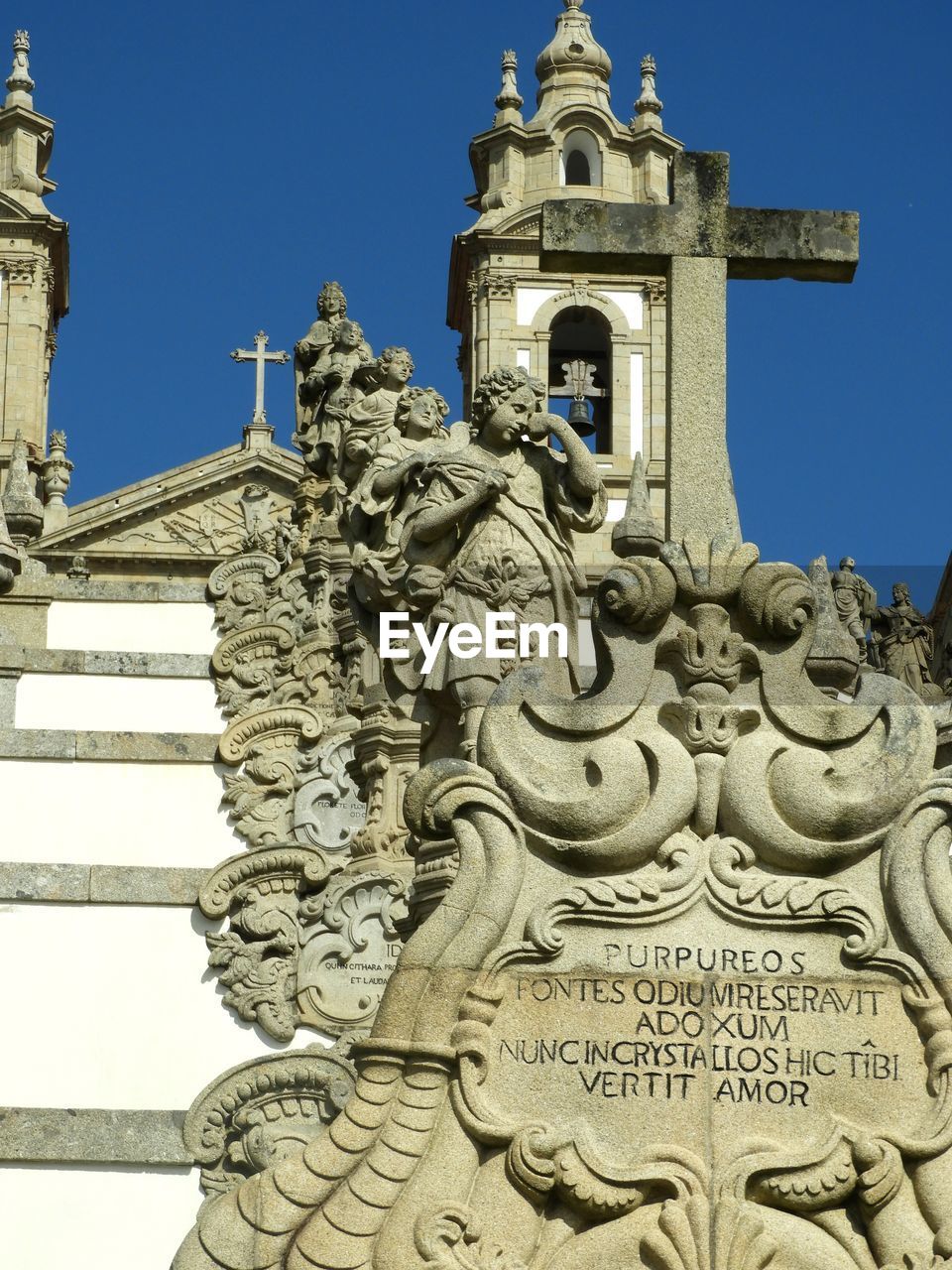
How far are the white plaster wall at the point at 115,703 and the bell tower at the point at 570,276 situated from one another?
28.5 metres

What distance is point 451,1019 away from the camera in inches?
363

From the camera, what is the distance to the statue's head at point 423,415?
1894 centimetres

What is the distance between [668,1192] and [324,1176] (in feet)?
3.66

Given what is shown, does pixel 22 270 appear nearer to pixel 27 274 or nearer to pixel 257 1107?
pixel 27 274

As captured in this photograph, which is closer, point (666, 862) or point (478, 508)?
point (666, 862)

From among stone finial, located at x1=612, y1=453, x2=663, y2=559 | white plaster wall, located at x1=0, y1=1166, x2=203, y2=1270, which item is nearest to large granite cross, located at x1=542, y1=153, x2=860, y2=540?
white plaster wall, located at x1=0, y1=1166, x2=203, y2=1270

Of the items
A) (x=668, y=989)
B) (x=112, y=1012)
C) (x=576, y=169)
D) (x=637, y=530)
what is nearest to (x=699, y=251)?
(x=668, y=989)

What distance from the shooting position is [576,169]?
55844mm

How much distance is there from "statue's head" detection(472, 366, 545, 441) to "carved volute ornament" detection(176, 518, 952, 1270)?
4316mm

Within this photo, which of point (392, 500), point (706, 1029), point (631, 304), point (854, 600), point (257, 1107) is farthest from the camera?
point (631, 304)

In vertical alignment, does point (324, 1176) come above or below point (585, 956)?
below

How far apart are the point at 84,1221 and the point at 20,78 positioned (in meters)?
49.1

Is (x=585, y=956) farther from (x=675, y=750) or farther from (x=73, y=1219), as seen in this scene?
(x=73, y=1219)

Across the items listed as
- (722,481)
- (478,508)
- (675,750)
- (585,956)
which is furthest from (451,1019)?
(478,508)
